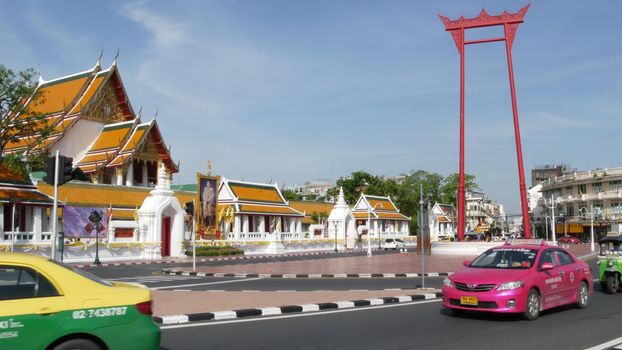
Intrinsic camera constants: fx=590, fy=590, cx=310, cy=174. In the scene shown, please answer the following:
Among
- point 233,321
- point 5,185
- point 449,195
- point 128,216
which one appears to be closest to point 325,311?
point 233,321

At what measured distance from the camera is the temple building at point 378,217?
212 ft

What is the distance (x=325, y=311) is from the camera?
11.4 m

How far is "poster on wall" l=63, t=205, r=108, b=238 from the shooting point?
31875mm

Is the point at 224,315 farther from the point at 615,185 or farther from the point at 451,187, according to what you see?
the point at 451,187

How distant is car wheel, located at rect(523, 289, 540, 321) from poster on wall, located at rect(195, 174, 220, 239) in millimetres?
31985

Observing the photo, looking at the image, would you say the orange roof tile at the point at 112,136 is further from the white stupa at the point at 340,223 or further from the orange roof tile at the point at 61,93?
the white stupa at the point at 340,223

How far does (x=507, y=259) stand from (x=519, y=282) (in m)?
1.23

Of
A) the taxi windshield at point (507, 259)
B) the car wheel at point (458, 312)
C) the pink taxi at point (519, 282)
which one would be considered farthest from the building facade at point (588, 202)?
the car wheel at point (458, 312)

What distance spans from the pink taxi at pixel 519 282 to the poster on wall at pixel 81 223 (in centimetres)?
2520

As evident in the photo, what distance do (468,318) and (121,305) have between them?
6.62 metres

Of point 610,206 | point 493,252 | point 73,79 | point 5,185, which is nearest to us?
point 493,252

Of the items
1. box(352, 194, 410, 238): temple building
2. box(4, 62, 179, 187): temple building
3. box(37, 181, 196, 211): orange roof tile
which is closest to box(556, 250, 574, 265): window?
box(37, 181, 196, 211): orange roof tile

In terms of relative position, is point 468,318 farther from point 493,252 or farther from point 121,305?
point 121,305

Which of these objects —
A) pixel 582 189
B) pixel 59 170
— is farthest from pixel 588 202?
pixel 59 170
